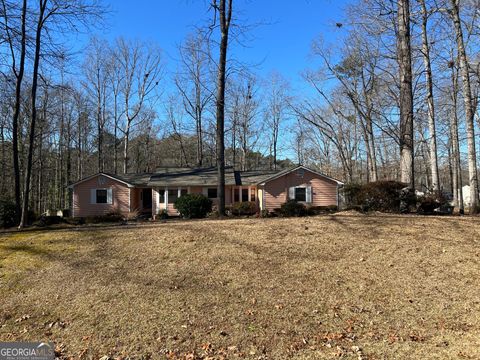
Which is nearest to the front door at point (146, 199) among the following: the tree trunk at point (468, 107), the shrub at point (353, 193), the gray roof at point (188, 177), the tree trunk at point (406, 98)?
the gray roof at point (188, 177)

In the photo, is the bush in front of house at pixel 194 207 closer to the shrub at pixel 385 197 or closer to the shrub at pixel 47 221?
the shrub at pixel 47 221

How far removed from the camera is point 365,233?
8328 millimetres

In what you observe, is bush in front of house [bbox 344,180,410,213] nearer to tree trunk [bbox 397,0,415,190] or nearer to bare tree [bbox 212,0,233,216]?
tree trunk [bbox 397,0,415,190]

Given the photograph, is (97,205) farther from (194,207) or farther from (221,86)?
(221,86)

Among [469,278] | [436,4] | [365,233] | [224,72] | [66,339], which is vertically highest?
[436,4]

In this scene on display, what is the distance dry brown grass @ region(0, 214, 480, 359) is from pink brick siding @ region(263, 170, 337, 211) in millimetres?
12933

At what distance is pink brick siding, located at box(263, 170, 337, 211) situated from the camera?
2184 centimetres

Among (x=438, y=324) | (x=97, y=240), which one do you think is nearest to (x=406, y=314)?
(x=438, y=324)

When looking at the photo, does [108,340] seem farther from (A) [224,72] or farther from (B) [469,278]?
(A) [224,72]

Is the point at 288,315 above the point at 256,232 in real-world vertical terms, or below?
below

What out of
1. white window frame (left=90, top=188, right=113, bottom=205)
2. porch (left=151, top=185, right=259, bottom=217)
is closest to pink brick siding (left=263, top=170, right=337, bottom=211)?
porch (left=151, top=185, right=259, bottom=217)

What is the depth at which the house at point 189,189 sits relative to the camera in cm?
2191

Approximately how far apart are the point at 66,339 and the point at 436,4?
16.4 meters

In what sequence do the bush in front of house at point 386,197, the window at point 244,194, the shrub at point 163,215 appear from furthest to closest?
the window at point 244,194 → the shrub at point 163,215 → the bush in front of house at point 386,197
